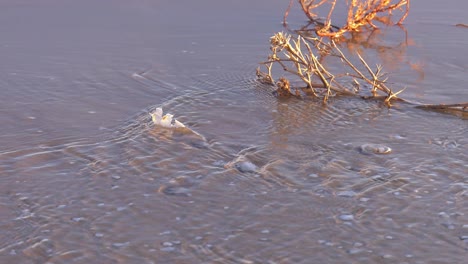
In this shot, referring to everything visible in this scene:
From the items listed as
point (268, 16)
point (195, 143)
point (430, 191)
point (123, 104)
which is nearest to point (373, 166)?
point (430, 191)

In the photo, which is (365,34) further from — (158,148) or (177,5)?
(158,148)

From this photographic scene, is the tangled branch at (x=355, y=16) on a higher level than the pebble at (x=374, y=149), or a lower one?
higher

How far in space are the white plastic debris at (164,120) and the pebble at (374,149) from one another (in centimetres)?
120

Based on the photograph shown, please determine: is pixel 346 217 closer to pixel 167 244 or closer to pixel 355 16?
pixel 167 244

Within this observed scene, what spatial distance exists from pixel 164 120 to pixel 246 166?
82 cm

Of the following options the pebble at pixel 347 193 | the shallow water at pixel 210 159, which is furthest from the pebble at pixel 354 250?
the pebble at pixel 347 193

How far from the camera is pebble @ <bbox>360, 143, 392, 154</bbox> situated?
14.8ft

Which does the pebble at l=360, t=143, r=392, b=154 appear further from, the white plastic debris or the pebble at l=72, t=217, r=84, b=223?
the pebble at l=72, t=217, r=84, b=223

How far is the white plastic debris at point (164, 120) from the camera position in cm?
482

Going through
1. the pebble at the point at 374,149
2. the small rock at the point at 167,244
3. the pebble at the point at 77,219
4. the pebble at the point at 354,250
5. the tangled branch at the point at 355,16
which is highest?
the tangled branch at the point at 355,16

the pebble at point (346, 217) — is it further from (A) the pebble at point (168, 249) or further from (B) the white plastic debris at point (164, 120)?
(B) the white plastic debris at point (164, 120)

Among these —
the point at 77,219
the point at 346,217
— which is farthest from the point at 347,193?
the point at 77,219

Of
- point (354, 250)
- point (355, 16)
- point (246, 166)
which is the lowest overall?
point (354, 250)

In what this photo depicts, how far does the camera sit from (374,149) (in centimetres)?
456
